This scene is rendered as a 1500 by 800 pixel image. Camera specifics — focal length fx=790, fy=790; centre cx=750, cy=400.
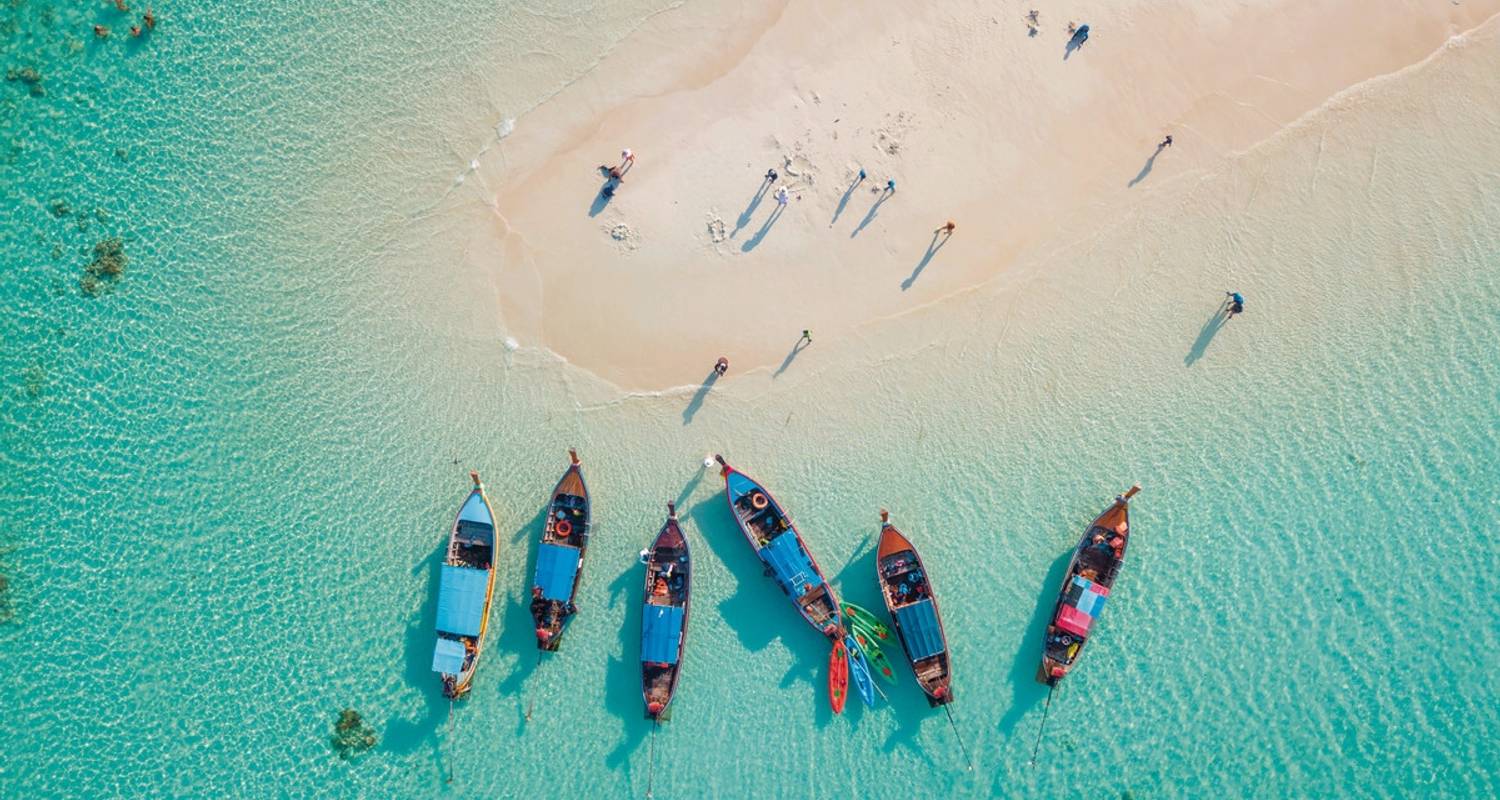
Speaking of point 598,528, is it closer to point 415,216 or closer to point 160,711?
point 415,216

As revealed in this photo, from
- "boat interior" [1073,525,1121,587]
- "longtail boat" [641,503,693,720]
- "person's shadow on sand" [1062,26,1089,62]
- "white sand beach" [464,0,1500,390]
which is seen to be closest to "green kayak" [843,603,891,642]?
"longtail boat" [641,503,693,720]

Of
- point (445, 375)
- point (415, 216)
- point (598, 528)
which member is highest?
point (415, 216)

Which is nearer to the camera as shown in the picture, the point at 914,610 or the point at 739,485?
the point at 739,485

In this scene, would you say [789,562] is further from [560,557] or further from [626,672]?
[560,557]

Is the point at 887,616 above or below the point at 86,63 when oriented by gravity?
below

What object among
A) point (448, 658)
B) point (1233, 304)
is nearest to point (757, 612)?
point (448, 658)

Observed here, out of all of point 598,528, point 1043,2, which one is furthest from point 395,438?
point 1043,2
